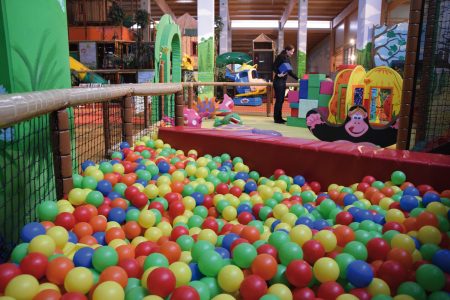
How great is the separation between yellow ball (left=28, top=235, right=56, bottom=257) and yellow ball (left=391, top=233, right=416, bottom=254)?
1.31 m

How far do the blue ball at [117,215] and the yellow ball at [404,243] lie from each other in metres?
1.28

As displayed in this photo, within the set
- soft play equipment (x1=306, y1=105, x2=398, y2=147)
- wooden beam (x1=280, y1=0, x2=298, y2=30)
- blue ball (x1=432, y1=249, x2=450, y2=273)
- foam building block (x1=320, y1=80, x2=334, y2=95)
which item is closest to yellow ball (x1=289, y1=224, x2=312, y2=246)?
blue ball (x1=432, y1=249, x2=450, y2=273)

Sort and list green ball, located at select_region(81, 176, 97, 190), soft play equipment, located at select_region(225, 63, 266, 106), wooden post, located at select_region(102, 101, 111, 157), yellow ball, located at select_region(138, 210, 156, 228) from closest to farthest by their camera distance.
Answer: yellow ball, located at select_region(138, 210, 156, 228) → green ball, located at select_region(81, 176, 97, 190) → wooden post, located at select_region(102, 101, 111, 157) → soft play equipment, located at select_region(225, 63, 266, 106)

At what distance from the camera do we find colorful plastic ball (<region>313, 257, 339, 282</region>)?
130 cm

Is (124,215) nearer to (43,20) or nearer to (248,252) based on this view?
(248,252)

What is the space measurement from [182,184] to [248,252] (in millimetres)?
1139

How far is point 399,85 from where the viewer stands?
5.68 m

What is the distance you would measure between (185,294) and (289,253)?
447mm

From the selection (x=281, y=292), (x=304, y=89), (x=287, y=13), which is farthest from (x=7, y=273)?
(x=287, y=13)

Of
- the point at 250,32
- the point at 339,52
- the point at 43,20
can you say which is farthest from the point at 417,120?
the point at 250,32

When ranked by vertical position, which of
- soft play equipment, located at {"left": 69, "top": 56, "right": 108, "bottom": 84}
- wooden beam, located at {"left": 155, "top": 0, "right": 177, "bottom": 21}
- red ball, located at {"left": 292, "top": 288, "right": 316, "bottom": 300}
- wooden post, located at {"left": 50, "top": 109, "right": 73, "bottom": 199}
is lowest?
red ball, located at {"left": 292, "top": 288, "right": 316, "bottom": 300}

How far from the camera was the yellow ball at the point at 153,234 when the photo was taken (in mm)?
1823

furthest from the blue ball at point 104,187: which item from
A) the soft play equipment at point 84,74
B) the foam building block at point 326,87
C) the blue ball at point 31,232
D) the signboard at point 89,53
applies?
the signboard at point 89,53

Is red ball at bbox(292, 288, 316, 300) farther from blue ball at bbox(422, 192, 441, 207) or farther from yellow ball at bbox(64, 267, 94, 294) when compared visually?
blue ball at bbox(422, 192, 441, 207)
